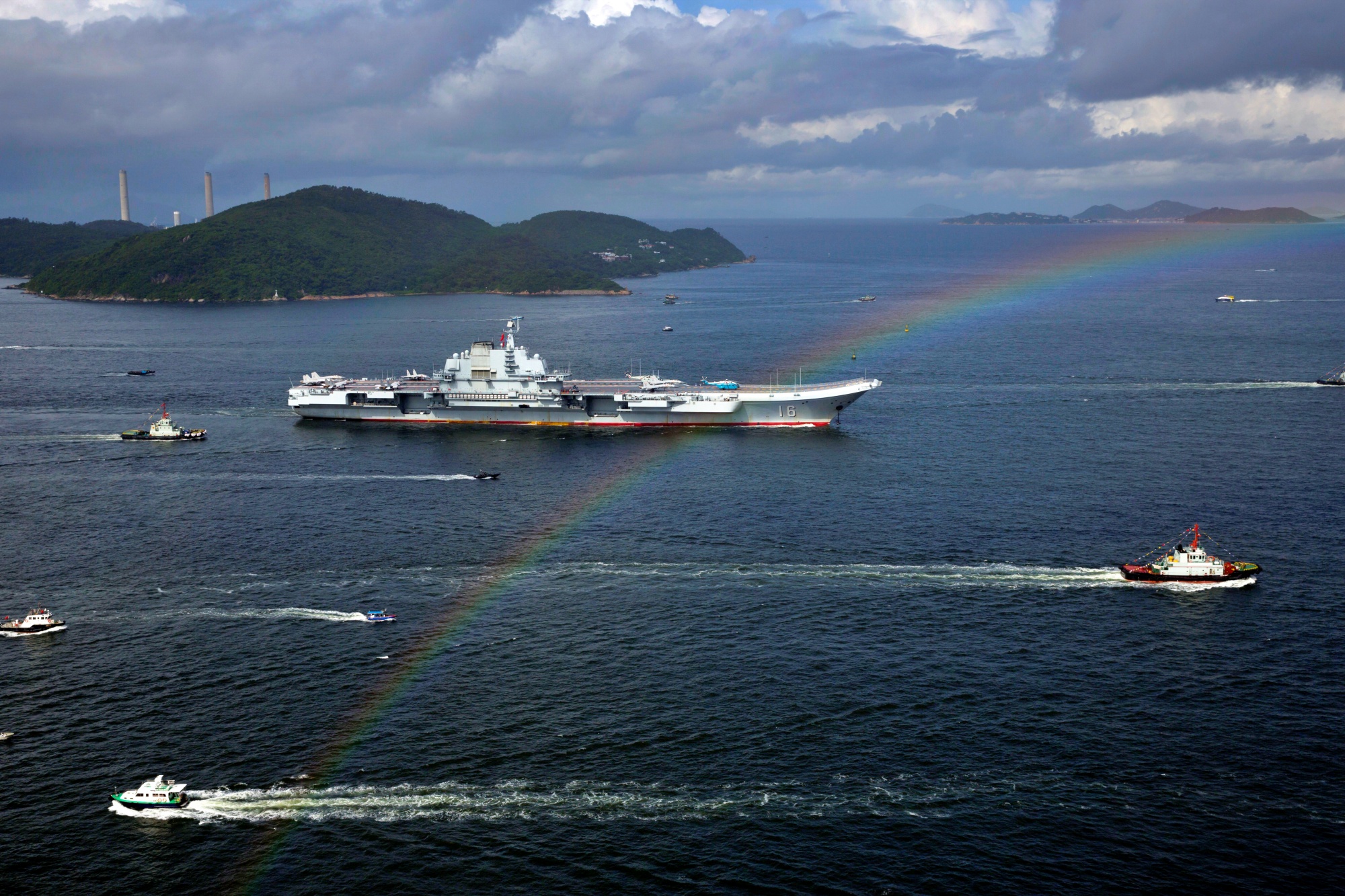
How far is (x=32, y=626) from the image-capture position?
229 feet

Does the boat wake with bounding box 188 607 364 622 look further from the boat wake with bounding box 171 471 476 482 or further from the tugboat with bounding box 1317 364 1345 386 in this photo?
the tugboat with bounding box 1317 364 1345 386

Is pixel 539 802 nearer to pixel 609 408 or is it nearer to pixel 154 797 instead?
pixel 154 797

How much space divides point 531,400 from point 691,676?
85229 millimetres

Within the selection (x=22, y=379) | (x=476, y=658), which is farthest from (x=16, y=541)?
(x=22, y=379)

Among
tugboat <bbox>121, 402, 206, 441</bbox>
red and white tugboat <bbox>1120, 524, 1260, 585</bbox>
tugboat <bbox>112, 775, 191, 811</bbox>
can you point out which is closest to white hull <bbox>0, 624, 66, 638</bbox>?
tugboat <bbox>112, 775, 191, 811</bbox>

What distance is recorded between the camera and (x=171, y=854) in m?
48.3

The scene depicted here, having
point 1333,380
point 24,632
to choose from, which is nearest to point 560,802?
point 24,632

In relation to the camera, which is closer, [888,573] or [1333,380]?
[888,573]

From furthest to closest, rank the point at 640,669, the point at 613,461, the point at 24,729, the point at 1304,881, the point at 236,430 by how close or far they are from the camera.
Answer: the point at 236,430
the point at 613,461
the point at 640,669
the point at 24,729
the point at 1304,881

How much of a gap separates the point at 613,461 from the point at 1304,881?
8457 cm

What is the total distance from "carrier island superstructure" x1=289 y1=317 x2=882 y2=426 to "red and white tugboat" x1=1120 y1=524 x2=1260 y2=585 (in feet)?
212

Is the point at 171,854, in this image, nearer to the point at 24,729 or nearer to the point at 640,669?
the point at 24,729

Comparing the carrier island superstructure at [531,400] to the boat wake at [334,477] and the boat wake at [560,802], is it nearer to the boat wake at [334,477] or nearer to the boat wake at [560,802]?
the boat wake at [334,477]

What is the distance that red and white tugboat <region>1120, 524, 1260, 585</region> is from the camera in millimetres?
77188
